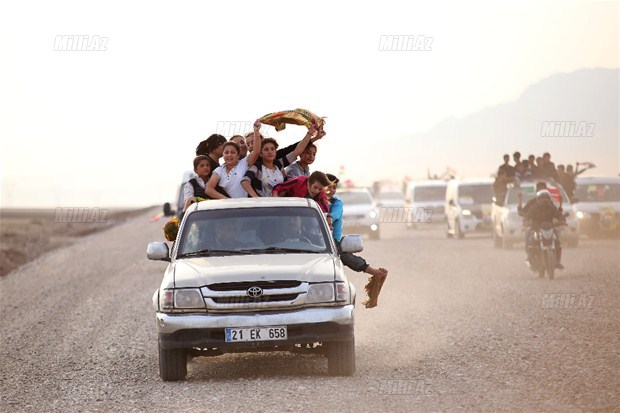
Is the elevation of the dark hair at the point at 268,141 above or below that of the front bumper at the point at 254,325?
above

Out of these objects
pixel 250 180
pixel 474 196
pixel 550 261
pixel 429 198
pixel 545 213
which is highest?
pixel 250 180

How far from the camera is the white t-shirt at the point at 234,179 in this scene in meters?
13.6

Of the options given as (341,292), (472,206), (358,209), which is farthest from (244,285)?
(358,209)

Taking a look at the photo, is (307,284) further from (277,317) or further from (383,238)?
(383,238)

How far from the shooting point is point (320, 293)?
1126cm

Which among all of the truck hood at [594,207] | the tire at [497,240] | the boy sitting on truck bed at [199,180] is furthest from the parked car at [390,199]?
the boy sitting on truck bed at [199,180]

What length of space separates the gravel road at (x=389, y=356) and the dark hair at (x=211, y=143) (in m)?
2.38

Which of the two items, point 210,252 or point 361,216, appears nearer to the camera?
point 210,252

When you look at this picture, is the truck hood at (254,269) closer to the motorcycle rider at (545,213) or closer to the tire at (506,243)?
the motorcycle rider at (545,213)

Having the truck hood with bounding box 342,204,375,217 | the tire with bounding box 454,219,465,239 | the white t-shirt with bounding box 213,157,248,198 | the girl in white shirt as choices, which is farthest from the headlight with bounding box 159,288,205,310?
the truck hood with bounding box 342,204,375,217

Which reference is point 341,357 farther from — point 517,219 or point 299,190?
point 517,219

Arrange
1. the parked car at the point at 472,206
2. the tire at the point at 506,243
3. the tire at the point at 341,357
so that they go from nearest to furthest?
the tire at the point at 341,357
the tire at the point at 506,243
the parked car at the point at 472,206

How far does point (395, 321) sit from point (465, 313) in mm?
1287

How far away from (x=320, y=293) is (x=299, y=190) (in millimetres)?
2409
